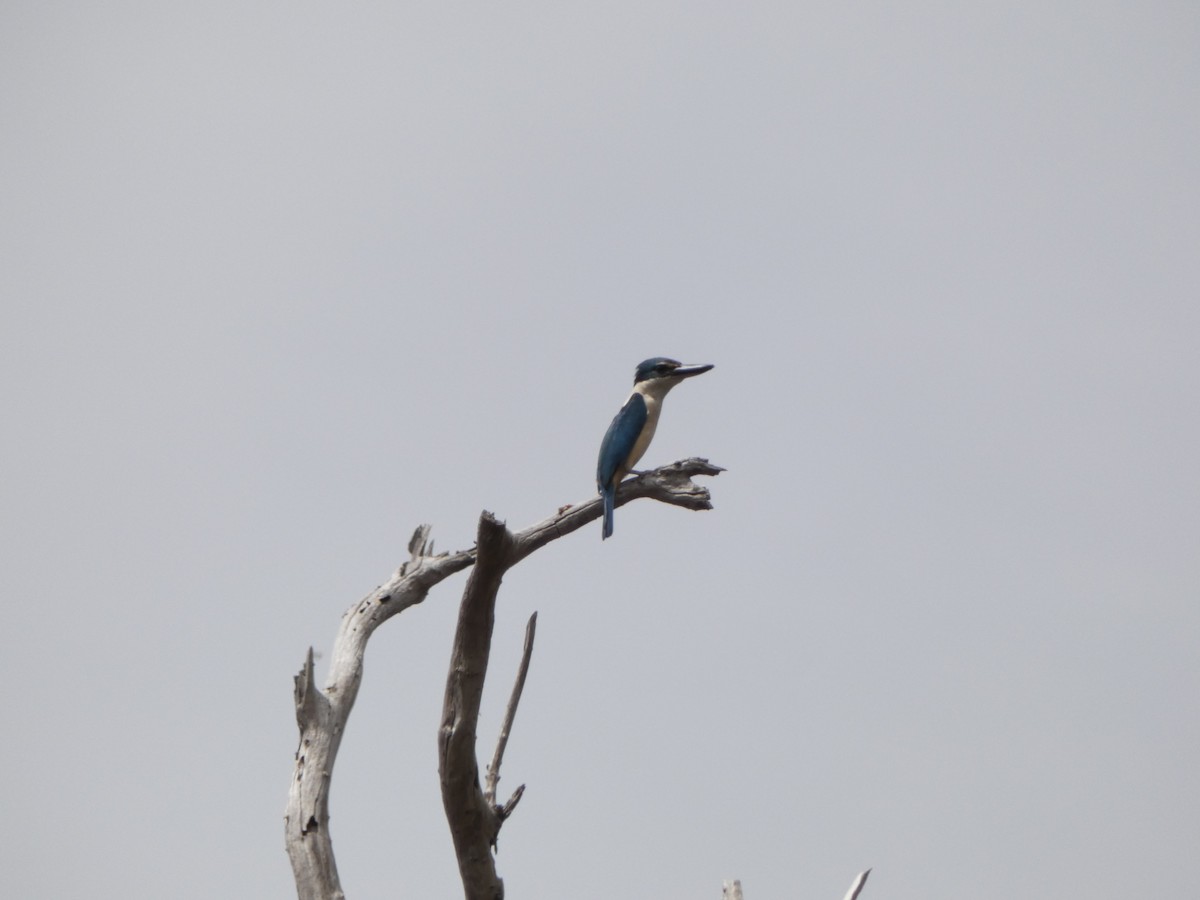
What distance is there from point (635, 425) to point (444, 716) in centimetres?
369

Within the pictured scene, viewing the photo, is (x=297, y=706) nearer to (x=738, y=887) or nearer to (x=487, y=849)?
(x=487, y=849)

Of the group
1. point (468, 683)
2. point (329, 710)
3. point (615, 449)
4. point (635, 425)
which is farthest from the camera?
point (635, 425)

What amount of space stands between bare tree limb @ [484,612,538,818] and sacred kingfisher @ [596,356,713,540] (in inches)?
52.1

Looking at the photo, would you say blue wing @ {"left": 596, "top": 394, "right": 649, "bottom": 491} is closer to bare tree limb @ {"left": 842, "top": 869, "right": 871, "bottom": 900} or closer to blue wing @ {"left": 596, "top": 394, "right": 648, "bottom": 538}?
blue wing @ {"left": 596, "top": 394, "right": 648, "bottom": 538}

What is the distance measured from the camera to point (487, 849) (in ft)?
17.4

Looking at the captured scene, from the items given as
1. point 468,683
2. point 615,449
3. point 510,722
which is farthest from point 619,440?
point 468,683

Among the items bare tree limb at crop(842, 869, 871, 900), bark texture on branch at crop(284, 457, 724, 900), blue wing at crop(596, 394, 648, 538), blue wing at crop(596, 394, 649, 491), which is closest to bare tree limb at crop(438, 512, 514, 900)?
bark texture on branch at crop(284, 457, 724, 900)

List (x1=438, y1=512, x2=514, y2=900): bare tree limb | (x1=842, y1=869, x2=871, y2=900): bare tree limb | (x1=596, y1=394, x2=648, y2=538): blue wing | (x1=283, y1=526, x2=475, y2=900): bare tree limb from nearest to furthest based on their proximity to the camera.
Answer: (x1=438, y1=512, x2=514, y2=900): bare tree limb, (x1=283, y1=526, x2=475, y2=900): bare tree limb, (x1=842, y1=869, x2=871, y2=900): bare tree limb, (x1=596, y1=394, x2=648, y2=538): blue wing

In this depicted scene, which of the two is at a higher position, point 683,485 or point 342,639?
point 683,485

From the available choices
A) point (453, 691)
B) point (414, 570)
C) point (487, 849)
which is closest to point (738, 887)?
point (487, 849)

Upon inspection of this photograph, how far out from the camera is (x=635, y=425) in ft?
27.5

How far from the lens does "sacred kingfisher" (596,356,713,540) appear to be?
304 inches

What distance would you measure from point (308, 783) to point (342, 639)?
2.76 ft

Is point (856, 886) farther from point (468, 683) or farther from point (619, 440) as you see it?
point (619, 440)
